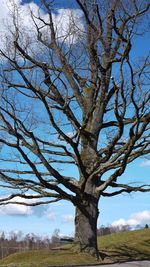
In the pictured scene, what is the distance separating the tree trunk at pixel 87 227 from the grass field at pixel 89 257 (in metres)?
0.42

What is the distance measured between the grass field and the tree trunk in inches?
16.4

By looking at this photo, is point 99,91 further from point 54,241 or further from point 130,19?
point 54,241

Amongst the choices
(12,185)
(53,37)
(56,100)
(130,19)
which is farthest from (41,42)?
(12,185)

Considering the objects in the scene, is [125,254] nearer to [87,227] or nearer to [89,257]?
[87,227]

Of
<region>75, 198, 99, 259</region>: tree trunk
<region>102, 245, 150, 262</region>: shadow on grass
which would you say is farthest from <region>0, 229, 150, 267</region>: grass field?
<region>75, 198, 99, 259</region>: tree trunk

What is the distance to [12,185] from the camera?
17422 millimetres

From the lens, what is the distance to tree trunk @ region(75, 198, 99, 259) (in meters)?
16.0

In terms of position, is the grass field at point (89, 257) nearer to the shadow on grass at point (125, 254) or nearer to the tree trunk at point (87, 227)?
the shadow on grass at point (125, 254)

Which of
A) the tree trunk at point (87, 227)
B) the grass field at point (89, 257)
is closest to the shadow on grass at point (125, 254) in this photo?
the grass field at point (89, 257)

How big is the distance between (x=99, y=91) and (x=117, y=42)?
6.70 ft

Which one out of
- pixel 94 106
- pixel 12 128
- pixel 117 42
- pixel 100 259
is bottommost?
pixel 100 259

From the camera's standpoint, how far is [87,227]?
53.3 ft

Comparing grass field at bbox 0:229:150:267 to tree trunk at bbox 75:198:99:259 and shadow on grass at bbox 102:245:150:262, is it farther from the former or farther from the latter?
tree trunk at bbox 75:198:99:259

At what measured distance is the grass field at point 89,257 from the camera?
14.5 meters
